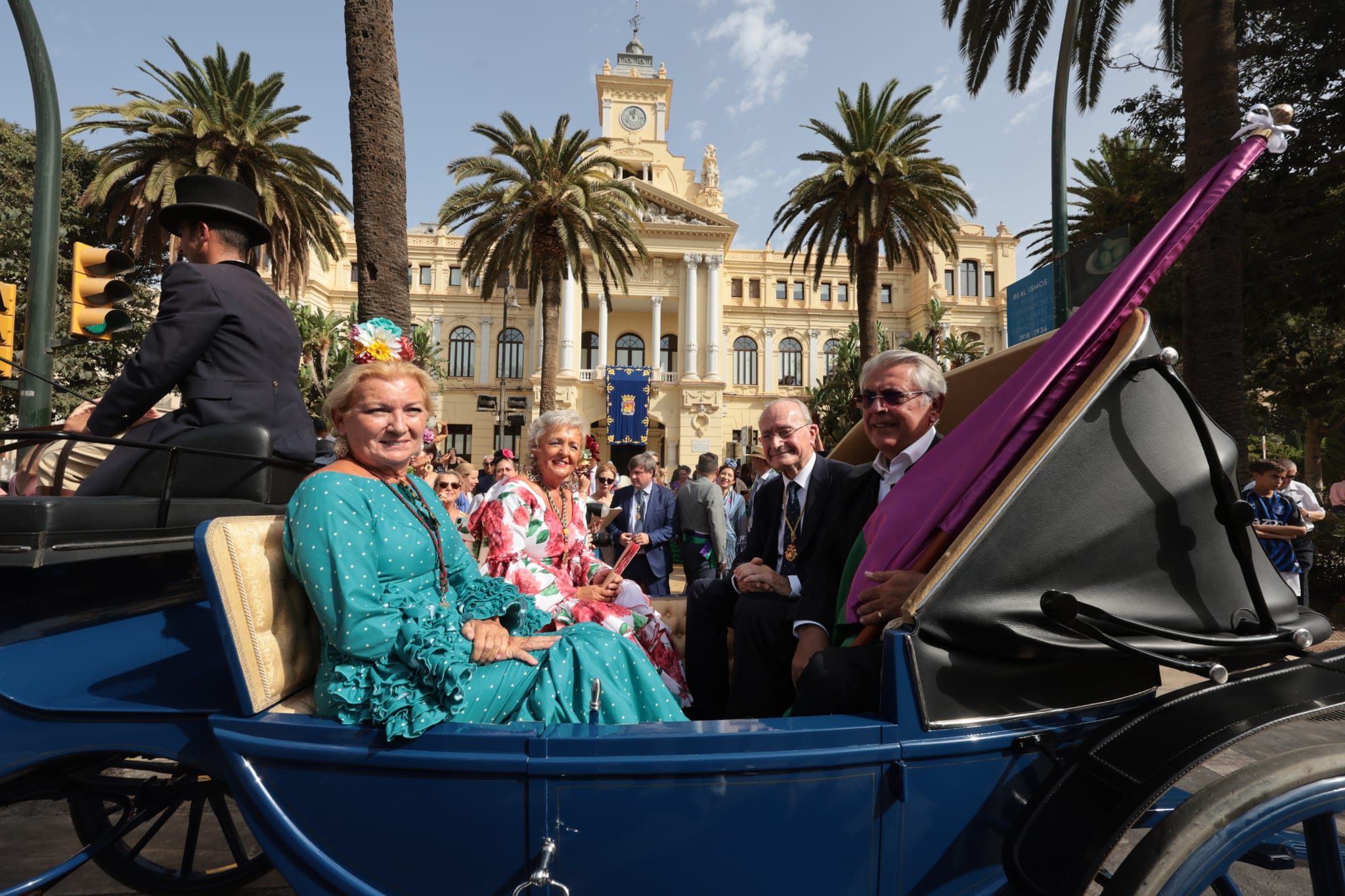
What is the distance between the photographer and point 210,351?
8.59ft

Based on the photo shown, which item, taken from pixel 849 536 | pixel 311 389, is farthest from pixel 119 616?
pixel 311 389

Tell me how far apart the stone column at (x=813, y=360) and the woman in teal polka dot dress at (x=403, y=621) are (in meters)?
50.7

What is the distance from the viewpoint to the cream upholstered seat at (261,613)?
1.76 m

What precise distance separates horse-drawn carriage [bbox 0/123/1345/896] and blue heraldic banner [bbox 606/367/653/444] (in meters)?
37.6

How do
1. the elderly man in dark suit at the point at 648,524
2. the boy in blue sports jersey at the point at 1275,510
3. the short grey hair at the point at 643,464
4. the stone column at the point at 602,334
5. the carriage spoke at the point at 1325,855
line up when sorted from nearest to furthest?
the carriage spoke at the point at 1325,855 < the boy in blue sports jersey at the point at 1275,510 < the elderly man in dark suit at the point at 648,524 < the short grey hair at the point at 643,464 < the stone column at the point at 602,334

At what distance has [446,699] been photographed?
177 centimetres

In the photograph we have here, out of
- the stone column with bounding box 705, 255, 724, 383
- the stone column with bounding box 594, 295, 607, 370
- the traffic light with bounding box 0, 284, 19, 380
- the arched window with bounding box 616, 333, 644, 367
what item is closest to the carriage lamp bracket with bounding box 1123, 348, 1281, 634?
the traffic light with bounding box 0, 284, 19, 380

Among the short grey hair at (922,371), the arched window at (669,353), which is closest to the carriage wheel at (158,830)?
the short grey hair at (922,371)

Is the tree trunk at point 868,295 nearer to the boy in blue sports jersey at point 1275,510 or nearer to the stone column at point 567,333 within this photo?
the boy in blue sports jersey at point 1275,510

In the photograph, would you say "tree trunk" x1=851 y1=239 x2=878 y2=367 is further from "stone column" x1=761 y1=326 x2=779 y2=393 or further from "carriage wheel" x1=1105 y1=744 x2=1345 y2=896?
"stone column" x1=761 y1=326 x2=779 y2=393

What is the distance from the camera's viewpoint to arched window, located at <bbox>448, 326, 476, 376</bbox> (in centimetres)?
5138

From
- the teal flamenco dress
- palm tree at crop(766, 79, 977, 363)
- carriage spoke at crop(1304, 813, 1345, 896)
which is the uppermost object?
palm tree at crop(766, 79, 977, 363)

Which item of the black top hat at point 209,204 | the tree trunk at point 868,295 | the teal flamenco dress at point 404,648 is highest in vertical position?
the tree trunk at point 868,295

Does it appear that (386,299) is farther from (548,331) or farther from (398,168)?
(548,331)
